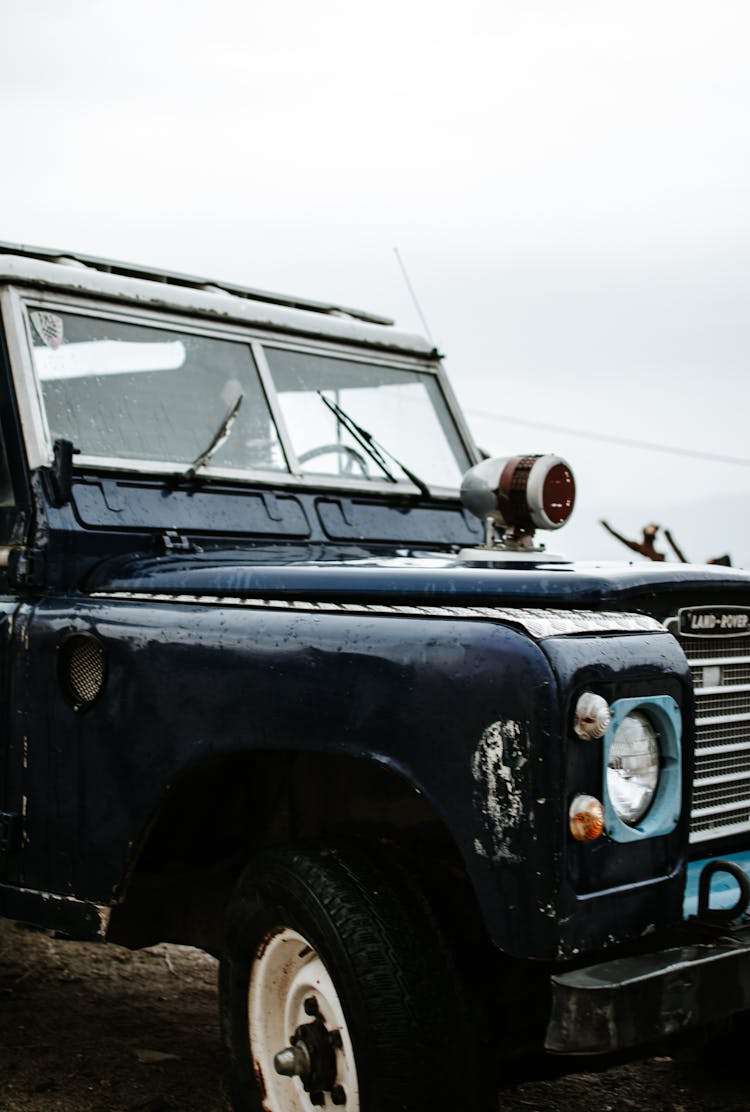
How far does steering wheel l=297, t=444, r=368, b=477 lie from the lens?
4242 mm

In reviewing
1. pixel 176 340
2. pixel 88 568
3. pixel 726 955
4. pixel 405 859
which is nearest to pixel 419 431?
pixel 176 340

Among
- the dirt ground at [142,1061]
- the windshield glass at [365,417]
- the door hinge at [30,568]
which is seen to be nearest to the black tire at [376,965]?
the dirt ground at [142,1061]

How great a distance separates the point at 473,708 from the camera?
2.42 m

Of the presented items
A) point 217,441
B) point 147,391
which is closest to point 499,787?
point 217,441

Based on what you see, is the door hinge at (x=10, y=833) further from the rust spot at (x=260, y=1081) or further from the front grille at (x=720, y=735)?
the front grille at (x=720, y=735)

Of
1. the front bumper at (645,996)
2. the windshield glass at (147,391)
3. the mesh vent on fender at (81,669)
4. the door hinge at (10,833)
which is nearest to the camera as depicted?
the front bumper at (645,996)

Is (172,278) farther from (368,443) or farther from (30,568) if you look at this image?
(30,568)

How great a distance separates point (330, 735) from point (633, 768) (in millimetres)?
603

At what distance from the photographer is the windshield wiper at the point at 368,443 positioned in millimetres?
4363

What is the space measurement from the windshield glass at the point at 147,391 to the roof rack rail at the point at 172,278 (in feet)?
1.23

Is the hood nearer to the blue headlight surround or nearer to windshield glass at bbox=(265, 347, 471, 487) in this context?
the blue headlight surround

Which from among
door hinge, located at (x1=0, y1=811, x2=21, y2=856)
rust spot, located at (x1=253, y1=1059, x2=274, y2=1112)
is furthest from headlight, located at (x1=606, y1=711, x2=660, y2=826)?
door hinge, located at (x1=0, y1=811, x2=21, y2=856)

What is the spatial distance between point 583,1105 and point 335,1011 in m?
1.28

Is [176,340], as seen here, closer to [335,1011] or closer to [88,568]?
[88,568]
